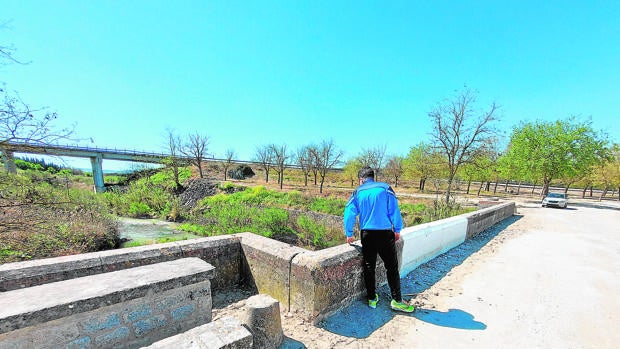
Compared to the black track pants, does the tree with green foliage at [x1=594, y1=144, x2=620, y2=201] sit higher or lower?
higher

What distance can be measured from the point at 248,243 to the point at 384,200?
2067 mm

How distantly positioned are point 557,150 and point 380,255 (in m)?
24.9

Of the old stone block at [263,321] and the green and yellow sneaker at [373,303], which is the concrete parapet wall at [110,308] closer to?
the old stone block at [263,321]

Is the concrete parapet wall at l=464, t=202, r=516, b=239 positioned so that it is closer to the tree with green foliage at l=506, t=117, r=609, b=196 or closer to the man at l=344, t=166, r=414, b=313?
the man at l=344, t=166, r=414, b=313

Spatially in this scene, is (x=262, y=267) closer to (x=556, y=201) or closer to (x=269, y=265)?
(x=269, y=265)

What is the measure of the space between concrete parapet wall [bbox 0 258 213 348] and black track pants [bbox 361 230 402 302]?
191 centimetres

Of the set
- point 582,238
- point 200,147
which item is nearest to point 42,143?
point 582,238

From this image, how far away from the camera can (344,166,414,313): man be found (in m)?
3.14

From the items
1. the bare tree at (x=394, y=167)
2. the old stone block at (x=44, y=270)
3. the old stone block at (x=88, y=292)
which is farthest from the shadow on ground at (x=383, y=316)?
the bare tree at (x=394, y=167)

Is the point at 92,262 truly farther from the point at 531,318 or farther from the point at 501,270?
the point at 501,270

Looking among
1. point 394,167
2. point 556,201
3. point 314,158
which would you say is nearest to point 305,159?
point 314,158

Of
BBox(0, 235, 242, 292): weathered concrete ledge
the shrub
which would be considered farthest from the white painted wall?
the shrub

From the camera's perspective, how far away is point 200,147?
38.9 metres

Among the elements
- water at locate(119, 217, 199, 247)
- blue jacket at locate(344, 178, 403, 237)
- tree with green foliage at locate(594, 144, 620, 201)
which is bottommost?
water at locate(119, 217, 199, 247)
